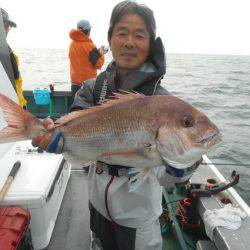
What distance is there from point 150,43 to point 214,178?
2.43 meters

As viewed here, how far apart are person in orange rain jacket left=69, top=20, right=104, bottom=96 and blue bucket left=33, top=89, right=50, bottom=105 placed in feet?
2.53

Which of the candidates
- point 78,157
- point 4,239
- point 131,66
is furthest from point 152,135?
point 4,239

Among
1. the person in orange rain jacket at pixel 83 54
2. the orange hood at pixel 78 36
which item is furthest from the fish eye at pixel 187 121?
the orange hood at pixel 78 36

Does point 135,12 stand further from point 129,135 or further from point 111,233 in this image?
point 111,233

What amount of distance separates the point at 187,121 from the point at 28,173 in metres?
1.99

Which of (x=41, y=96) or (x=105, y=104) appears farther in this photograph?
(x=41, y=96)

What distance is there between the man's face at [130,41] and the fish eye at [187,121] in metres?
0.73

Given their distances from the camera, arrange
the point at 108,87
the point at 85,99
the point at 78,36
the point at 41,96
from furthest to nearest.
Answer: the point at 41,96 → the point at 78,36 → the point at 85,99 → the point at 108,87

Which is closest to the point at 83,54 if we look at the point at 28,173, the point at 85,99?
the point at 28,173

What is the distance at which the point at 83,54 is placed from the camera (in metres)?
7.38

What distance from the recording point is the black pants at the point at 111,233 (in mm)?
2402

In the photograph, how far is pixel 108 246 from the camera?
264 centimetres

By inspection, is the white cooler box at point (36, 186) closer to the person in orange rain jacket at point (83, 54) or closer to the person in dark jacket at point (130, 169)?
the person in dark jacket at point (130, 169)

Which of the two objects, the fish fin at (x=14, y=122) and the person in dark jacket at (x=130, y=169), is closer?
the fish fin at (x=14, y=122)
